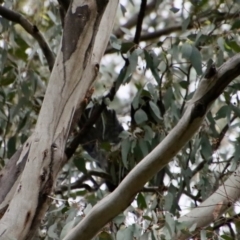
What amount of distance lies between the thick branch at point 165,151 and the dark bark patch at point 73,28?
38 cm

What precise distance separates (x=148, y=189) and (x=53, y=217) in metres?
0.32

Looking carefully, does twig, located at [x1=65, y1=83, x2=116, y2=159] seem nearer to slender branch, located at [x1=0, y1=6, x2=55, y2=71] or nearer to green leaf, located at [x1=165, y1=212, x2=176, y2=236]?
slender branch, located at [x1=0, y1=6, x2=55, y2=71]

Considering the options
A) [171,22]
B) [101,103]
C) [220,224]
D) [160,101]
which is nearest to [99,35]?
[101,103]

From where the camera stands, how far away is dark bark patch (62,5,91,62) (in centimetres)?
153

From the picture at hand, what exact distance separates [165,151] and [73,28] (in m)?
0.43

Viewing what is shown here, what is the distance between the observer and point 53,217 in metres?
1.99

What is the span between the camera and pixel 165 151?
4.18 feet

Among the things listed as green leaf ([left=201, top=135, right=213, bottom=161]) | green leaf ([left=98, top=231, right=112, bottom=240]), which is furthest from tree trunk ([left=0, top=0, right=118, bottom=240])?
green leaf ([left=201, top=135, right=213, bottom=161])

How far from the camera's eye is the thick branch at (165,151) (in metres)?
1.21

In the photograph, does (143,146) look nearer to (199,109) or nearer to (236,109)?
(236,109)

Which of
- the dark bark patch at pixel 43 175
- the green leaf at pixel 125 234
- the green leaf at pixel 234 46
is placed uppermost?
the green leaf at pixel 234 46

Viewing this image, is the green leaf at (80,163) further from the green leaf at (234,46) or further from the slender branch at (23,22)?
the green leaf at (234,46)

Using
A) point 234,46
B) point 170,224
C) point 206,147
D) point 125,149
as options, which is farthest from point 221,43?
point 170,224

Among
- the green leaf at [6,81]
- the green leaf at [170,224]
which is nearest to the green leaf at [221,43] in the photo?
the green leaf at [170,224]
